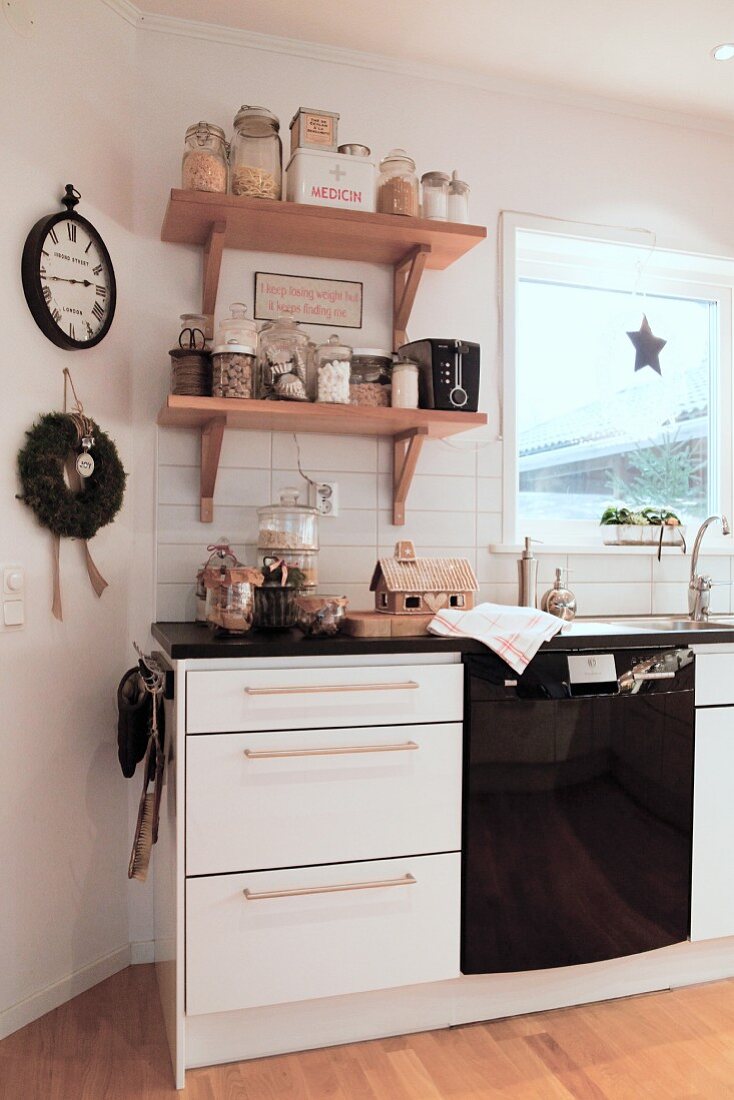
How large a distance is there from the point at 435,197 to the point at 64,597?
1416 millimetres

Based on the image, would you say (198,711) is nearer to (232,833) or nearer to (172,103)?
(232,833)

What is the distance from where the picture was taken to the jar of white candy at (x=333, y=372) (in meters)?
2.16

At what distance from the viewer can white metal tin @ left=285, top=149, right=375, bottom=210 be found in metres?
2.18

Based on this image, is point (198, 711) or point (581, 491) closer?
point (198, 711)

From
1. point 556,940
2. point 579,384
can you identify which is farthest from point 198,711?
point 579,384

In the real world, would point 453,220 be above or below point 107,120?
below

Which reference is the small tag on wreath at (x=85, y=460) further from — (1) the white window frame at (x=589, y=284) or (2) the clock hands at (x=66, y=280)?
(1) the white window frame at (x=589, y=284)

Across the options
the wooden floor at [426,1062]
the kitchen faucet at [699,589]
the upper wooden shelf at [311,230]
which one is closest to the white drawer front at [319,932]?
the wooden floor at [426,1062]

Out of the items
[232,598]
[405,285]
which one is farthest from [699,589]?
[232,598]

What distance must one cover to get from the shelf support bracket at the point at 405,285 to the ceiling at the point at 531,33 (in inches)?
23.7

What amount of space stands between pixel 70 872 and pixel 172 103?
202 centimetres

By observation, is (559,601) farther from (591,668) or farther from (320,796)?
(320,796)

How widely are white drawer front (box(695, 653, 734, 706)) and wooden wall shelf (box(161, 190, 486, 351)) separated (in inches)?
47.5

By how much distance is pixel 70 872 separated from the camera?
2.15m
